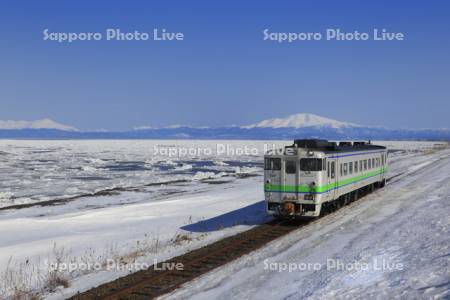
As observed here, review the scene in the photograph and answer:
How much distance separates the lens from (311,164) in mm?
18688

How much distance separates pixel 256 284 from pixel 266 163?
8.24 meters

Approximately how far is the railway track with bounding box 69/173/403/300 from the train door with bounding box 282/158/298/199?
53.0 inches

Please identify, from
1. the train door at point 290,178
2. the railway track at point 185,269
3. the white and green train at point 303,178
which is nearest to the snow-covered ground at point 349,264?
the railway track at point 185,269

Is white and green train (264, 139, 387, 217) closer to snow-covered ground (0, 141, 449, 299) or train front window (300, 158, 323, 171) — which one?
train front window (300, 158, 323, 171)

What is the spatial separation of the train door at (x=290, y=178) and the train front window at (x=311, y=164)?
0.28m

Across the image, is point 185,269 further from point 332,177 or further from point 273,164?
Result: point 332,177

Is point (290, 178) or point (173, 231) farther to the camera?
point (173, 231)

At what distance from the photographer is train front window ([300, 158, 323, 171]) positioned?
18.6 meters

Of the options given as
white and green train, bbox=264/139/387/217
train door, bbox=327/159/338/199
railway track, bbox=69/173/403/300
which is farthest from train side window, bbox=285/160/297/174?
railway track, bbox=69/173/403/300

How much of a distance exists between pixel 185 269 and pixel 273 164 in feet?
23.2

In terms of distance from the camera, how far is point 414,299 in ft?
31.0

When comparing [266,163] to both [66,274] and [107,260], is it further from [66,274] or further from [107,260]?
[66,274]

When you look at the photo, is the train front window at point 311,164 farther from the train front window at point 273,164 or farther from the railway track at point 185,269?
the railway track at point 185,269

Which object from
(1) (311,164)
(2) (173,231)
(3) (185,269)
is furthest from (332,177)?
(3) (185,269)
